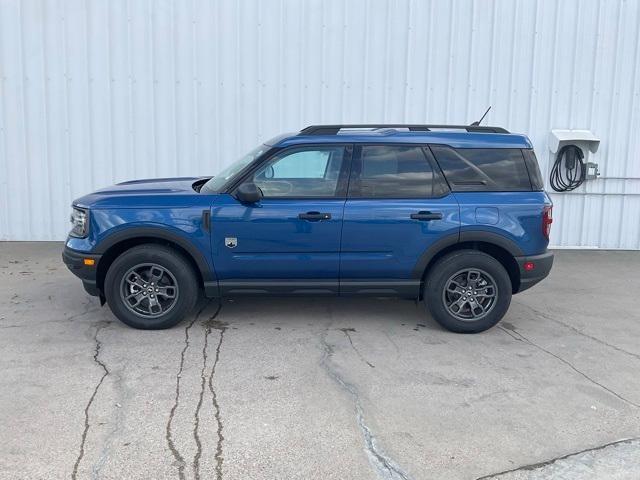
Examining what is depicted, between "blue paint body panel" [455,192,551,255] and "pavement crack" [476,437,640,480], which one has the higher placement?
"blue paint body panel" [455,192,551,255]

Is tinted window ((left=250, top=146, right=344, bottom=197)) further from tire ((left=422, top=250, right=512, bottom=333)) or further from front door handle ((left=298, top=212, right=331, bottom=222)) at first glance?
tire ((left=422, top=250, right=512, bottom=333))

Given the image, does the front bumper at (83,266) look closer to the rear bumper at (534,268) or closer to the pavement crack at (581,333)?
the rear bumper at (534,268)

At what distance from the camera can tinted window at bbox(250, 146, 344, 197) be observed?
17.7 ft

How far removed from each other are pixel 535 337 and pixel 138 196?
3.82 meters

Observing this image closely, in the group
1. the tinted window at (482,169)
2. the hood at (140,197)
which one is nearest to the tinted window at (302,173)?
the hood at (140,197)

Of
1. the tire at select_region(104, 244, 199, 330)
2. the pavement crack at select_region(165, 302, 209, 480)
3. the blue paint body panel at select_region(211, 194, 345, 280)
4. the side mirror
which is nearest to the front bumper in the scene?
the tire at select_region(104, 244, 199, 330)

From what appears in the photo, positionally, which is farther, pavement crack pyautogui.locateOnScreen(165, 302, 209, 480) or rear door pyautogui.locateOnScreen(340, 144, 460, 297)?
rear door pyautogui.locateOnScreen(340, 144, 460, 297)

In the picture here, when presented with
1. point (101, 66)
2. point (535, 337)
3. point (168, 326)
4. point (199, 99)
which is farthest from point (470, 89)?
point (168, 326)

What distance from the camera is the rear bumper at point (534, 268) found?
545 cm

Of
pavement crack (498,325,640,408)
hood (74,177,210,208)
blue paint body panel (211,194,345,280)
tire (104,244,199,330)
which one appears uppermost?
hood (74,177,210,208)

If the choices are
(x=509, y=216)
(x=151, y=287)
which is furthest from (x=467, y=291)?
(x=151, y=287)

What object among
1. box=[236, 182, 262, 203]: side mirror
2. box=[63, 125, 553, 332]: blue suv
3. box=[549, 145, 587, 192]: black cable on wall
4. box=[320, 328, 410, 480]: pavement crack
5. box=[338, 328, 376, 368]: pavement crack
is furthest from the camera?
box=[549, 145, 587, 192]: black cable on wall

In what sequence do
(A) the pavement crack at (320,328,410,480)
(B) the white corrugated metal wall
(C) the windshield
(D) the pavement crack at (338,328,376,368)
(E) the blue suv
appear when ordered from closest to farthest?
(A) the pavement crack at (320,328,410,480) → (D) the pavement crack at (338,328,376,368) → (E) the blue suv → (C) the windshield → (B) the white corrugated metal wall

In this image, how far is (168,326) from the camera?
5.48m
